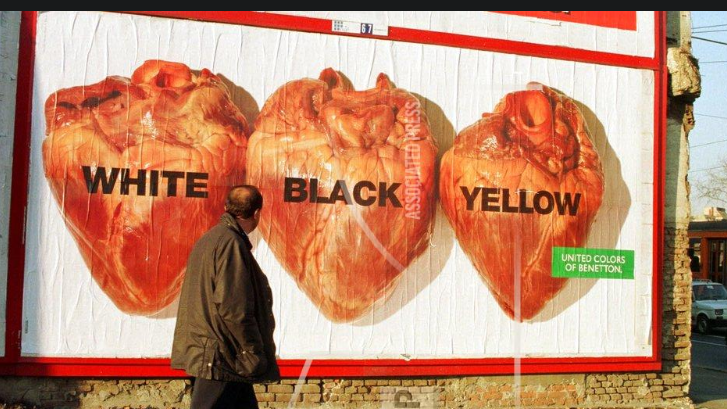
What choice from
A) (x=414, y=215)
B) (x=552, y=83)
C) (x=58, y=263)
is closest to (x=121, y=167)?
(x=58, y=263)

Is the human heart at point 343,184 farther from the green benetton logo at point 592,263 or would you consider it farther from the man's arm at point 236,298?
the man's arm at point 236,298

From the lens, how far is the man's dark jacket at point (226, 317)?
191 inches

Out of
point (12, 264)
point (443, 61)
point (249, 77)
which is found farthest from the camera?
point (443, 61)

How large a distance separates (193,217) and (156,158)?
2.15ft

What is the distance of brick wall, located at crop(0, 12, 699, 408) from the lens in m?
8.00

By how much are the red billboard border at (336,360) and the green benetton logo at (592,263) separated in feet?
1.25

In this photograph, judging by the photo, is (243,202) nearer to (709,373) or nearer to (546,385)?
(546,385)

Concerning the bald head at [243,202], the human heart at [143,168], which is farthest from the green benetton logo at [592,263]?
the bald head at [243,202]

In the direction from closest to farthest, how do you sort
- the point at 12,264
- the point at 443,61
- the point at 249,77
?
the point at 12,264 < the point at 249,77 < the point at 443,61

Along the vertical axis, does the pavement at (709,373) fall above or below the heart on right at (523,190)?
below

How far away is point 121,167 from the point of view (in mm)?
8039

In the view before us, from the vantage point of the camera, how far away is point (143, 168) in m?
8.09

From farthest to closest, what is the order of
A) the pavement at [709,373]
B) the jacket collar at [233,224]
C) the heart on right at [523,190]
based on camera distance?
the pavement at [709,373]
the heart on right at [523,190]
the jacket collar at [233,224]

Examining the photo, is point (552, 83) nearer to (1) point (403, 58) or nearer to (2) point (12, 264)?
(1) point (403, 58)
